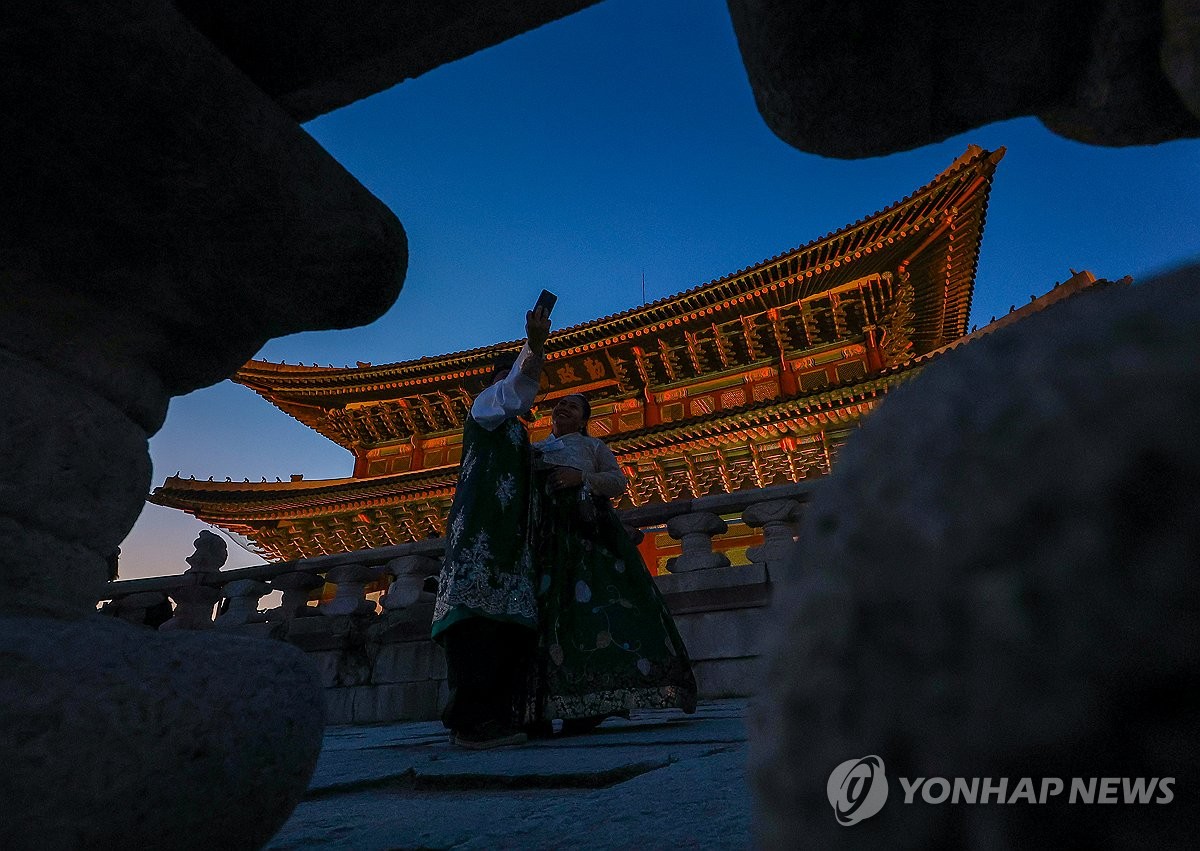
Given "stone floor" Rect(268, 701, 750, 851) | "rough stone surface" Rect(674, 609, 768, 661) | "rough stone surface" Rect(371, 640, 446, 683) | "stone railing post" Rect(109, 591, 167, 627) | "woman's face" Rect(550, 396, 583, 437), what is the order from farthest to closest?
"stone railing post" Rect(109, 591, 167, 627) < "rough stone surface" Rect(371, 640, 446, 683) < "rough stone surface" Rect(674, 609, 768, 661) < "woman's face" Rect(550, 396, 583, 437) < "stone floor" Rect(268, 701, 750, 851)

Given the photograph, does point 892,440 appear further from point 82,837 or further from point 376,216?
point 376,216

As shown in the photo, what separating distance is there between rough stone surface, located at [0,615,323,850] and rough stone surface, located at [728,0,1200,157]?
963 millimetres

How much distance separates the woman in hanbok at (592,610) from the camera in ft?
8.36

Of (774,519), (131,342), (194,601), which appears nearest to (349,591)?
(194,601)

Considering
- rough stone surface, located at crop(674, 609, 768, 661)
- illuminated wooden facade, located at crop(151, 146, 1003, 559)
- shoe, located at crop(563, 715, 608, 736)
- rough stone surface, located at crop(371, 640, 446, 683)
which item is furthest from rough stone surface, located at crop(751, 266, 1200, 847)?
illuminated wooden facade, located at crop(151, 146, 1003, 559)

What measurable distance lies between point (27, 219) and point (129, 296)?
0.16 metres

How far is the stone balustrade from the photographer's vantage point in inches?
177

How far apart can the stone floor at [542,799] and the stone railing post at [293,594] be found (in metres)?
3.99

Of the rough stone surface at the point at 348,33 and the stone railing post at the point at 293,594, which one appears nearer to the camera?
the rough stone surface at the point at 348,33

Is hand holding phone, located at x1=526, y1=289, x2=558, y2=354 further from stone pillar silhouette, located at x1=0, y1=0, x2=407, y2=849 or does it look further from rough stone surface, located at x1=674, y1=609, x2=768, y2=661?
rough stone surface, located at x1=674, y1=609, x2=768, y2=661

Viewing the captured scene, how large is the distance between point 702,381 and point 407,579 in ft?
22.2

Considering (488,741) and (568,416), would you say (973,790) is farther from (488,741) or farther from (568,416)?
(568,416)

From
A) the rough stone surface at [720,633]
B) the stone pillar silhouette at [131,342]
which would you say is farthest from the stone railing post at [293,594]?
the stone pillar silhouette at [131,342]

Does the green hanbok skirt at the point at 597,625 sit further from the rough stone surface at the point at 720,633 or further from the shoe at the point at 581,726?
the rough stone surface at the point at 720,633
